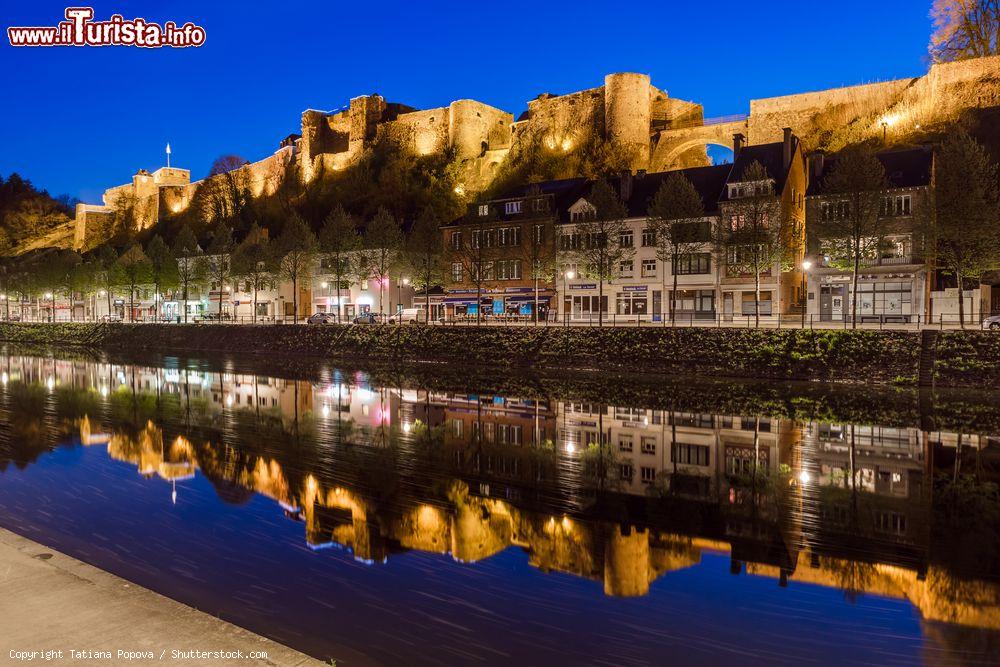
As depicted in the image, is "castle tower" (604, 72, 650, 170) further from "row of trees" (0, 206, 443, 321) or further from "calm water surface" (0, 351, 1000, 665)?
"calm water surface" (0, 351, 1000, 665)

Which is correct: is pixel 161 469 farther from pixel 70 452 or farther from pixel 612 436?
pixel 612 436

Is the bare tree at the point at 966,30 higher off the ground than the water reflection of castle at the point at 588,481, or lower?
higher

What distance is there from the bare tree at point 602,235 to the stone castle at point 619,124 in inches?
1007

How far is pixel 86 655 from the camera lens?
518 centimetres

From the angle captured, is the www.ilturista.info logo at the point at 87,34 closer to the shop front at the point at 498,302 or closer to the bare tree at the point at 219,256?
the shop front at the point at 498,302

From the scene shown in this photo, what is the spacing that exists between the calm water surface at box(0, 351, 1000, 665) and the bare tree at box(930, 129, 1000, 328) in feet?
54.5

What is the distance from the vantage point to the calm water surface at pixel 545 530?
286 inches

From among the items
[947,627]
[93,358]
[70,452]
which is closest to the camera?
[947,627]

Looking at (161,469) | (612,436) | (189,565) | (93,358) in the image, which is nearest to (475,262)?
(93,358)

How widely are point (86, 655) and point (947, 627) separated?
26.5ft

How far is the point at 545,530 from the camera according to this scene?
10297mm

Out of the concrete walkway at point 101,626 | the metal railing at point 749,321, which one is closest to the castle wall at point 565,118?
the metal railing at point 749,321

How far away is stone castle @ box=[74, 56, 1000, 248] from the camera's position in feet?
181

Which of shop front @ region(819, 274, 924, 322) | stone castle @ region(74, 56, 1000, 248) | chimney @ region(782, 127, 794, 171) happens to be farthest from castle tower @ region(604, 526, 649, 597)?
stone castle @ region(74, 56, 1000, 248)
